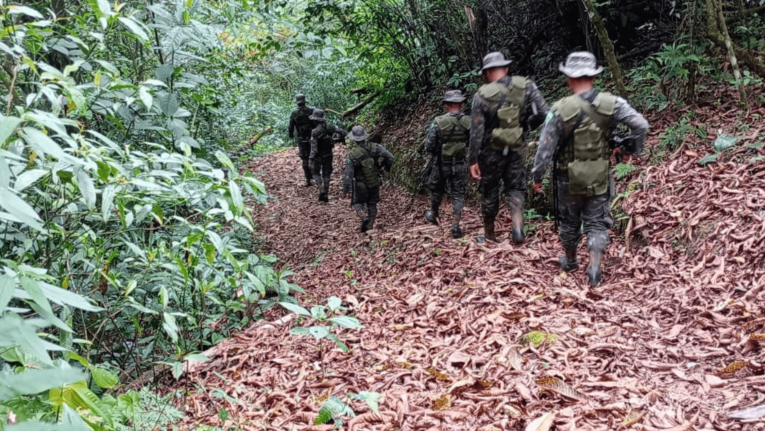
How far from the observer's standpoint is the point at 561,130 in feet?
15.4

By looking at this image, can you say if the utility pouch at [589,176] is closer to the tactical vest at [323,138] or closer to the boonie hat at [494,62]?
the boonie hat at [494,62]

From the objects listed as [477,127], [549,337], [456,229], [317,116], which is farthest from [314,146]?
[549,337]

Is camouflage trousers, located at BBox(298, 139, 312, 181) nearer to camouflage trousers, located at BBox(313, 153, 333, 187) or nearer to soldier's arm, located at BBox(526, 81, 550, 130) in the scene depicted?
camouflage trousers, located at BBox(313, 153, 333, 187)

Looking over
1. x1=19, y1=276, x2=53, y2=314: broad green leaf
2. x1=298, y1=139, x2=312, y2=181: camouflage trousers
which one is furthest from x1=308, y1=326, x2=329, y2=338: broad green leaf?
x1=298, y1=139, x2=312, y2=181: camouflage trousers

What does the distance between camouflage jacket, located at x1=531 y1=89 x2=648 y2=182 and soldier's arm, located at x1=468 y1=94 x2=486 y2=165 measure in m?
1.06

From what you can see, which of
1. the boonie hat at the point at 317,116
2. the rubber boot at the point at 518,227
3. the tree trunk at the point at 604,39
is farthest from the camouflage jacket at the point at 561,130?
the boonie hat at the point at 317,116

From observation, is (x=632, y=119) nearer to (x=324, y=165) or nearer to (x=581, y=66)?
(x=581, y=66)

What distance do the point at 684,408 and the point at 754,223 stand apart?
96.6 inches

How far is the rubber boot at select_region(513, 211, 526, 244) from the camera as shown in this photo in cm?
599

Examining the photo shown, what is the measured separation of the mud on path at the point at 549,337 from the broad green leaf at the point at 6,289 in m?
2.12

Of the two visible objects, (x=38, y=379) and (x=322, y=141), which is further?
(x=322, y=141)

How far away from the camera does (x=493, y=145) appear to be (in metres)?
5.83

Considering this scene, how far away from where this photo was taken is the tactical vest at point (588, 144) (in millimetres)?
4551

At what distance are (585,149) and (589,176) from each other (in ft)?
0.86
